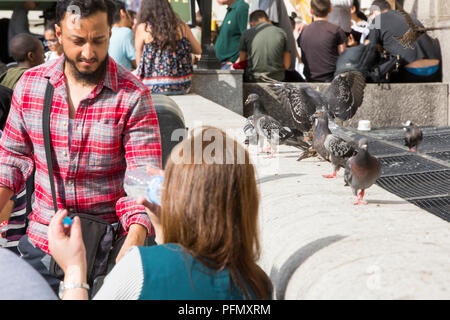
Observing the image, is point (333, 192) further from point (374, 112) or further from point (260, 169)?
point (374, 112)

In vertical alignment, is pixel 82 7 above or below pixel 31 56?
above

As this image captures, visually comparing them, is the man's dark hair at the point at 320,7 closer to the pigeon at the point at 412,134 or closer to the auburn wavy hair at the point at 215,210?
the pigeon at the point at 412,134

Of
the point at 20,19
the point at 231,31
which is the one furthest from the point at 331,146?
the point at 20,19

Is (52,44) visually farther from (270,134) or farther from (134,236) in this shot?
(134,236)

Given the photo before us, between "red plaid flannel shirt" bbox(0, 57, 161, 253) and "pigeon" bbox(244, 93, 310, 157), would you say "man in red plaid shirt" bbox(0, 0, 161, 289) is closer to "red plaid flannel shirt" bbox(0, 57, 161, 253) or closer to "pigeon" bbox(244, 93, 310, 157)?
"red plaid flannel shirt" bbox(0, 57, 161, 253)

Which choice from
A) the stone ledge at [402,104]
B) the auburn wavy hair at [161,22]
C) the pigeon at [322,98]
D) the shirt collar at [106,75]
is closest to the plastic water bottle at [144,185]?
the shirt collar at [106,75]

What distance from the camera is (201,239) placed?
1997 mm

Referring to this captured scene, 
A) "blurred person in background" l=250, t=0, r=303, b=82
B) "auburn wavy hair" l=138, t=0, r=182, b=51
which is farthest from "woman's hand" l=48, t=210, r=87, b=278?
"blurred person in background" l=250, t=0, r=303, b=82

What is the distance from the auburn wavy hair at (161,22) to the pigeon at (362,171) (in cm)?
474

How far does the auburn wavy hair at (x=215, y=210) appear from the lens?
199cm

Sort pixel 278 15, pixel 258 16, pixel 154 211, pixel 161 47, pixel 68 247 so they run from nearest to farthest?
pixel 68 247 < pixel 154 211 < pixel 161 47 < pixel 258 16 < pixel 278 15

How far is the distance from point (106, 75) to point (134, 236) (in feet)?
2.47

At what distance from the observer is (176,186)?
200 centimetres
